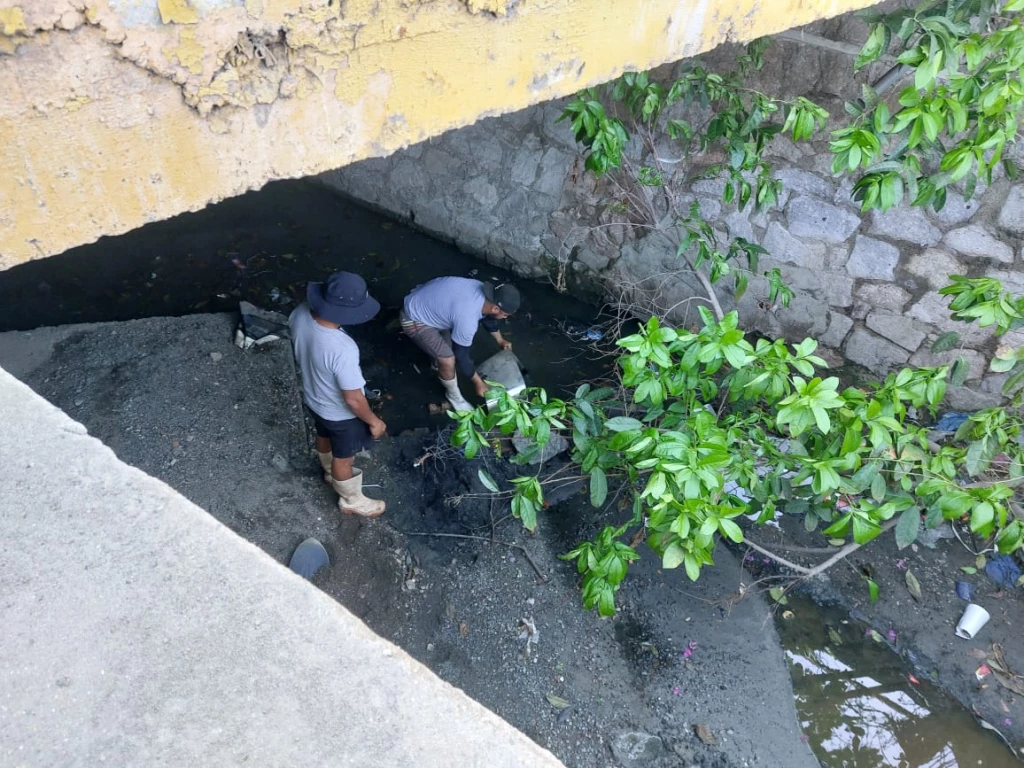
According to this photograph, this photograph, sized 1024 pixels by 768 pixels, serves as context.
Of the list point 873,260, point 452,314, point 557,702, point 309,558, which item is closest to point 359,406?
point 309,558

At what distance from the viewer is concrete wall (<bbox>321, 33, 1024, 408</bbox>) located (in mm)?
3877

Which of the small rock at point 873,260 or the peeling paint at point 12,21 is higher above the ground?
the peeling paint at point 12,21

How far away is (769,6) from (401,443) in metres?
3.34

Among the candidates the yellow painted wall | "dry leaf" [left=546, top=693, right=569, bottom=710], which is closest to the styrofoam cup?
"dry leaf" [left=546, top=693, right=569, bottom=710]

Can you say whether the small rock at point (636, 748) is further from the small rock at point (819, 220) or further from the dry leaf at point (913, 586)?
the small rock at point (819, 220)

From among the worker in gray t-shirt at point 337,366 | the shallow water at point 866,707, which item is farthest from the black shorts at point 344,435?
the shallow water at point 866,707

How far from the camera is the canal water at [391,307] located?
139 inches

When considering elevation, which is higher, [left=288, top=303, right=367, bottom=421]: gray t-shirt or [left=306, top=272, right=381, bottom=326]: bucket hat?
[left=306, top=272, right=381, bottom=326]: bucket hat

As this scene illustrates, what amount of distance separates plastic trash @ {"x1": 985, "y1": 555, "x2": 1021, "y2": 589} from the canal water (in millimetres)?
849

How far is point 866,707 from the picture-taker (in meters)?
3.61

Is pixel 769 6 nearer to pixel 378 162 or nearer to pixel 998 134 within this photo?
pixel 998 134

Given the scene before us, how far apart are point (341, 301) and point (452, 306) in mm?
1330

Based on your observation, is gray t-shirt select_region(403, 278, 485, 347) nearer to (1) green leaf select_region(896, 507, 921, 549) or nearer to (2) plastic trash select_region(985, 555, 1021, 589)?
(1) green leaf select_region(896, 507, 921, 549)

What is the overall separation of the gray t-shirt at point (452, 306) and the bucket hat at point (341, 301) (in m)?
1.18
